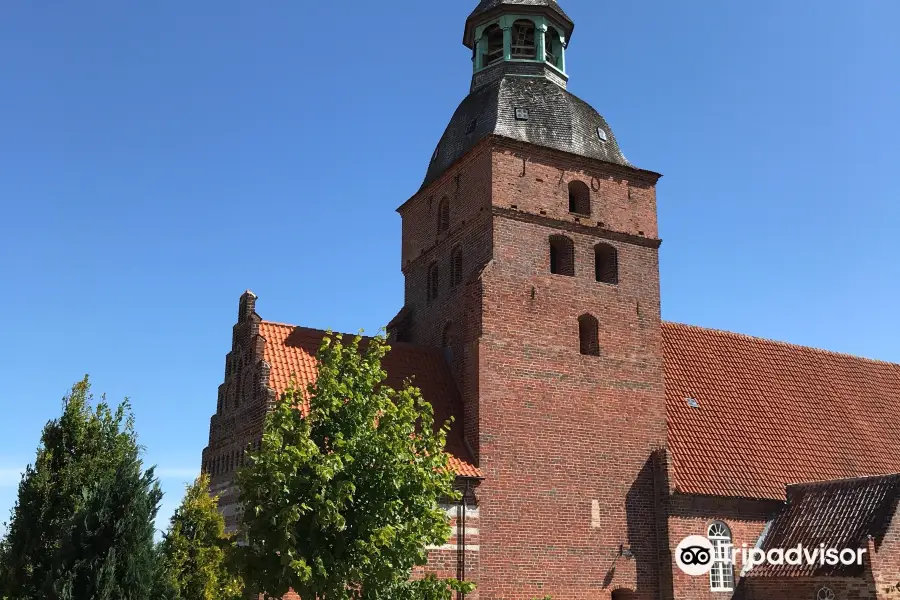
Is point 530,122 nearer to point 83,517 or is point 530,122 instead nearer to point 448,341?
point 448,341

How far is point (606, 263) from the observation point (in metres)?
25.5

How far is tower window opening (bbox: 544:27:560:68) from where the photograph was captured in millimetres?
27891

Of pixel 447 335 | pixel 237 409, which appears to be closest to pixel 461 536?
pixel 447 335

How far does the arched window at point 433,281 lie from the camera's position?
2647 cm

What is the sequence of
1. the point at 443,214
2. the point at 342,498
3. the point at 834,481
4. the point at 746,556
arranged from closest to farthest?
the point at 342,498 < the point at 746,556 < the point at 834,481 < the point at 443,214

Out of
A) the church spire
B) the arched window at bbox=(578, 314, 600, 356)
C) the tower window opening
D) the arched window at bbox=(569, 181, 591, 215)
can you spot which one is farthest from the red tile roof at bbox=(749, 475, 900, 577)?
the tower window opening

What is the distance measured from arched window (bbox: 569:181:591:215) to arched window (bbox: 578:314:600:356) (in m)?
3.14

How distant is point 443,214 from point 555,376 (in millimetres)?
6525

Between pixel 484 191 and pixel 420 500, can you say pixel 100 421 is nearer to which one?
pixel 420 500

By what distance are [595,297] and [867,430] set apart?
11.5 meters

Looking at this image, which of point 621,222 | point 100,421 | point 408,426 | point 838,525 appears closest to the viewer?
point 408,426

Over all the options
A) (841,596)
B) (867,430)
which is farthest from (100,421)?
(867,430)

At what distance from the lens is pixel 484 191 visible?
24359 millimetres

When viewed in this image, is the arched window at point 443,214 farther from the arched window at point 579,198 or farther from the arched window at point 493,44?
the arched window at point 493,44
